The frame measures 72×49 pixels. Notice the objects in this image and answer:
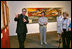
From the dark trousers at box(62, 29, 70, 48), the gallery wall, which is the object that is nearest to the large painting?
the gallery wall

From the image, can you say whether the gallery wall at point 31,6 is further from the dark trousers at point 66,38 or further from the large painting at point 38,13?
the dark trousers at point 66,38

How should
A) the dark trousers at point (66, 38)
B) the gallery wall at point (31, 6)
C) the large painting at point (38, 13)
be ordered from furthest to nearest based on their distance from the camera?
1. the large painting at point (38, 13)
2. the gallery wall at point (31, 6)
3. the dark trousers at point (66, 38)

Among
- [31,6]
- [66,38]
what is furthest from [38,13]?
[66,38]

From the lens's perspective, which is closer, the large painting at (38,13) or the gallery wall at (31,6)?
the gallery wall at (31,6)

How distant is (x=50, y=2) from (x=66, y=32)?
498 cm

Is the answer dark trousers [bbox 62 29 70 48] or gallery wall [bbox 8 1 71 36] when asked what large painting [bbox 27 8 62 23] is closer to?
gallery wall [bbox 8 1 71 36]

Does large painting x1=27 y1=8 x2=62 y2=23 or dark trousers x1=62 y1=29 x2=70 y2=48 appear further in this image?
large painting x1=27 y1=8 x2=62 y2=23

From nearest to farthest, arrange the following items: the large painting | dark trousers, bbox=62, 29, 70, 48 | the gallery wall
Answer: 1. dark trousers, bbox=62, 29, 70, 48
2. the gallery wall
3. the large painting

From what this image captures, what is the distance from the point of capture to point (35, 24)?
773 cm

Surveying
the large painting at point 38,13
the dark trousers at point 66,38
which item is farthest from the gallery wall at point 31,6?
the dark trousers at point 66,38

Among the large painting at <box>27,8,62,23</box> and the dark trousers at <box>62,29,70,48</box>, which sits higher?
the large painting at <box>27,8,62,23</box>

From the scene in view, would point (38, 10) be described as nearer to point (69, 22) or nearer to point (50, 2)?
point (50, 2)

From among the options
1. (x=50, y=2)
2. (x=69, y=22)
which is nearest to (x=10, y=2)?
(x=50, y=2)

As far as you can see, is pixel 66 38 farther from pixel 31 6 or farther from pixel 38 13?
pixel 31 6
